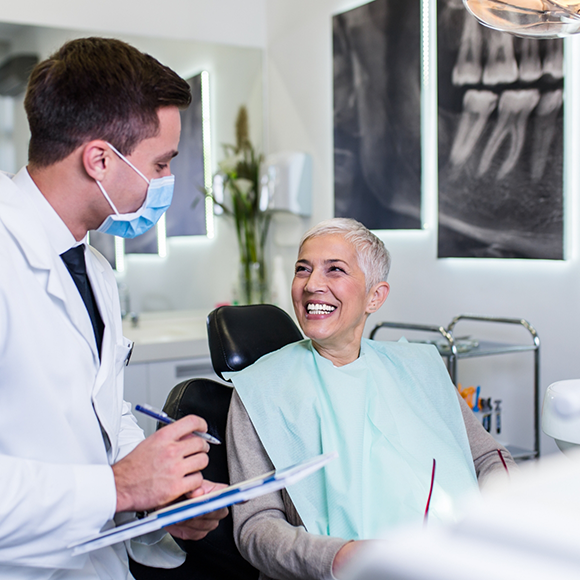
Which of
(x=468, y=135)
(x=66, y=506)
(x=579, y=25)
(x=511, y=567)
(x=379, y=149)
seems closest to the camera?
(x=511, y=567)

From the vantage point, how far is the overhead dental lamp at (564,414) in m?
1.36

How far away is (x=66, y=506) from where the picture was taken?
0.93 meters

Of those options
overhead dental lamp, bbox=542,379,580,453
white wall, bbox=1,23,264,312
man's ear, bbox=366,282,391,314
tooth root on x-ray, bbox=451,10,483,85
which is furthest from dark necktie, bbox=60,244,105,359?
white wall, bbox=1,23,264,312

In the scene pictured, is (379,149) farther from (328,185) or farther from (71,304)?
(71,304)

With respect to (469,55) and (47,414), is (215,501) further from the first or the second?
(469,55)

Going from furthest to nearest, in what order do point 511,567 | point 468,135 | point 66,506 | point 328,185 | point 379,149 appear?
1. point 328,185
2. point 379,149
3. point 468,135
4. point 66,506
5. point 511,567

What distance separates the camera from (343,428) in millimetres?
1520

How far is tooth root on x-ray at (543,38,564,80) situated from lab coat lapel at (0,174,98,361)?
1.97 m

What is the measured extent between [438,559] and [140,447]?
0.67 m

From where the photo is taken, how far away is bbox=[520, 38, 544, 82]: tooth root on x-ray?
8.04 feet

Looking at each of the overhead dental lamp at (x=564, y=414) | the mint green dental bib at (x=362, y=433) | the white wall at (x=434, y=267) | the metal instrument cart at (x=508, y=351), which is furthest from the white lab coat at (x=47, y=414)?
the white wall at (x=434, y=267)

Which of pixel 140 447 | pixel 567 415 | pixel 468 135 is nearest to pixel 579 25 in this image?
pixel 567 415

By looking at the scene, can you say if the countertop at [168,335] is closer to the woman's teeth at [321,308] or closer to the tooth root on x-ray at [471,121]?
the tooth root on x-ray at [471,121]

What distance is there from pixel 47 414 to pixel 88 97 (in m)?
0.51
